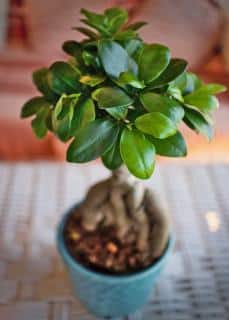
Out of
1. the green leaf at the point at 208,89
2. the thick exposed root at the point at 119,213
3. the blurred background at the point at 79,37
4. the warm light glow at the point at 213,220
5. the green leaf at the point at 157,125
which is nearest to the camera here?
the green leaf at the point at 157,125

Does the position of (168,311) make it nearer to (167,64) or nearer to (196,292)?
(196,292)

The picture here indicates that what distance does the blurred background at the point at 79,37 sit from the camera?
1.44 m

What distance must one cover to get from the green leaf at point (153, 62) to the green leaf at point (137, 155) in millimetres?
91

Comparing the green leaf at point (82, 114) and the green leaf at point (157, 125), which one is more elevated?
the green leaf at point (157, 125)

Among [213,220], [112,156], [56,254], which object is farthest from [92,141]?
[213,220]

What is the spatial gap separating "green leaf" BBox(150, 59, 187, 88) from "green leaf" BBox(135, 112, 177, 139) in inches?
2.5

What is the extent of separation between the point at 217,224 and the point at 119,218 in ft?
1.04

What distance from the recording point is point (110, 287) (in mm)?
756

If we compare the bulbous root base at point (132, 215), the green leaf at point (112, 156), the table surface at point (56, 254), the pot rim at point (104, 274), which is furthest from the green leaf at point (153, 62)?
the table surface at point (56, 254)

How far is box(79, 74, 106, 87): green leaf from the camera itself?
0.58 metres

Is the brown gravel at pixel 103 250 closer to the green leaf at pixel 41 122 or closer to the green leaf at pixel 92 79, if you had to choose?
the green leaf at pixel 41 122

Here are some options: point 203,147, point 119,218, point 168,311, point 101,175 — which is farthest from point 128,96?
point 203,147

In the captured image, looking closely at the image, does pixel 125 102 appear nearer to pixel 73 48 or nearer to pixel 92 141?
pixel 92 141

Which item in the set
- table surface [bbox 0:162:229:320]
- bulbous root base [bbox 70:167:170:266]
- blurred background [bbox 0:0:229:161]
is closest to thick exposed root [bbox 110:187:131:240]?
bulbous root base [bbox 70:167:170:266]
